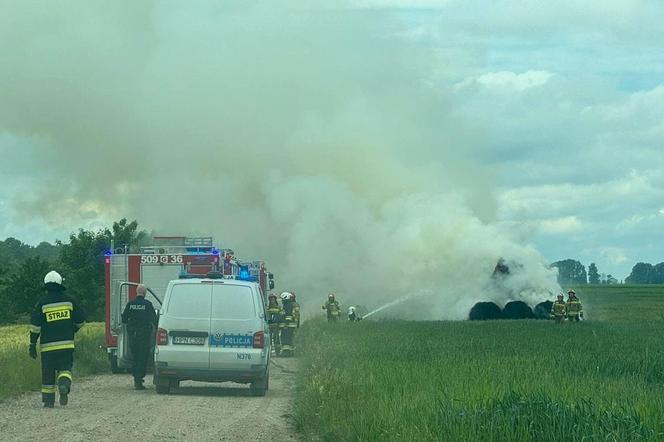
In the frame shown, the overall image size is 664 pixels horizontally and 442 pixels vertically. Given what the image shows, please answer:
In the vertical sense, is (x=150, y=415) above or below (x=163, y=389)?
below

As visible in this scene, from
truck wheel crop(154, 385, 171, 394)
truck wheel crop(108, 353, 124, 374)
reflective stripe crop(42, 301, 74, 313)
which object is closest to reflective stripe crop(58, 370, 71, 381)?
reflective stripe crop(42, 301, 74, 313)

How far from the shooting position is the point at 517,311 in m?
61.6

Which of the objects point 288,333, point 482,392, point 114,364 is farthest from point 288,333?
point 482,392

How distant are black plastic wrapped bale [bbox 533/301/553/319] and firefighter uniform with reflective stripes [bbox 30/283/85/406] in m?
45.7

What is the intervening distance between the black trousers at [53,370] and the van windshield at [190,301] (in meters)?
2.70

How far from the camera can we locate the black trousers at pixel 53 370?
56.9 ft

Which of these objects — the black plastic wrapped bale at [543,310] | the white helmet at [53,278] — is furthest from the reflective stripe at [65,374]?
the black plastic wrapped bale at [543,310]

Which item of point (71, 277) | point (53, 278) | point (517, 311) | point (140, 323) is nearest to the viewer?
point (53, 278)

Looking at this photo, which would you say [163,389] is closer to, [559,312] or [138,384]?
[138,384]

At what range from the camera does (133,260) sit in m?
27.6

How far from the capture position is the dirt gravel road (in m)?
13.6

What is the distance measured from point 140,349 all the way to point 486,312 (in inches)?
1664

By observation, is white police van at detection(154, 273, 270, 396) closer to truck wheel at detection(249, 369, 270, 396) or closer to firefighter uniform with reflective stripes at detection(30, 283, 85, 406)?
truck wheel at detection(249, 369, 270, 396)

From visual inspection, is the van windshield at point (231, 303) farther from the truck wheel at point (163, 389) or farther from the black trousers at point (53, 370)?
the black trousers at point (53, 370)
